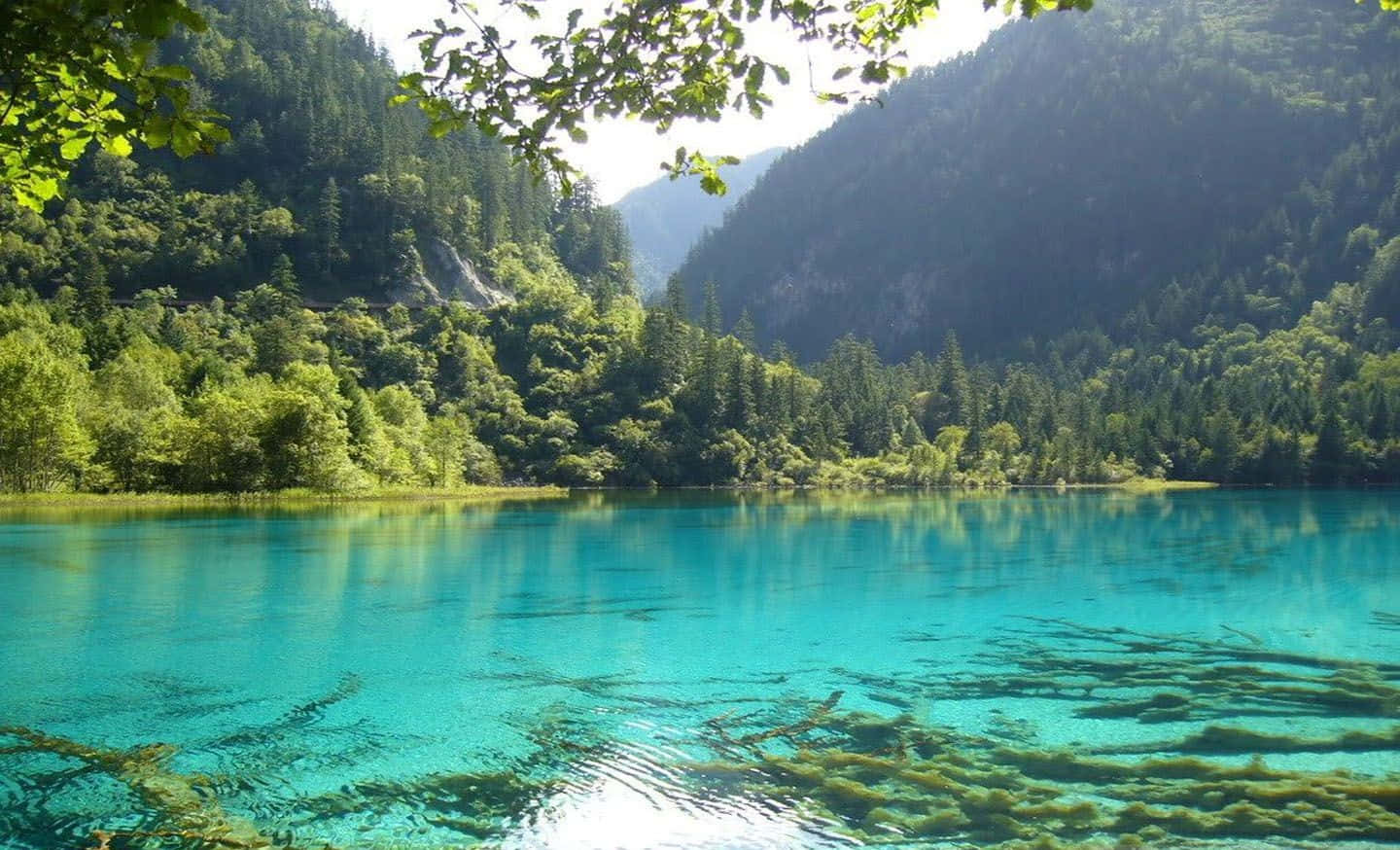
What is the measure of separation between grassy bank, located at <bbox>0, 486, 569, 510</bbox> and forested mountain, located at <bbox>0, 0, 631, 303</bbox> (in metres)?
55.4

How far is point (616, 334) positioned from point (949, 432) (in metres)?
53.8

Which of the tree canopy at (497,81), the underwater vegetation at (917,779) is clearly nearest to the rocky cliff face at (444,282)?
the underwater vegetation at (917,779)

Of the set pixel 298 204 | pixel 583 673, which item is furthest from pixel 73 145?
pixel 298 204

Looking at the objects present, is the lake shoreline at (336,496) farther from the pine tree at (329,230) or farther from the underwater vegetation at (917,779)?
the underwater vegetation at (917,779)

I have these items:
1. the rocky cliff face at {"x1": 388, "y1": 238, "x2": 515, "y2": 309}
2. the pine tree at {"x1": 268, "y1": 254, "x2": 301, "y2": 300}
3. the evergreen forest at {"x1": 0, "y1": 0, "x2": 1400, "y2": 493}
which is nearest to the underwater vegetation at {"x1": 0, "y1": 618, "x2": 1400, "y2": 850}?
the evergreen forest at {"x1": 0, "y1": 0, "x2": 1400, "y2": 493}

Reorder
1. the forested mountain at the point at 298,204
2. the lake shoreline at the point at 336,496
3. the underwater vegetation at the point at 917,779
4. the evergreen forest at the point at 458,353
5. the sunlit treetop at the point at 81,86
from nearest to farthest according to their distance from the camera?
1. the sunlit treetop at the point at 81,86
2. the underwater vegetation at the point at 917,779
3. the lake shoreline at the point at 336,496
4. the evergreen forest at the point at 458,353
5. the forested mountain at the point at 298,204

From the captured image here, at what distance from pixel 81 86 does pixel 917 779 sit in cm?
1065

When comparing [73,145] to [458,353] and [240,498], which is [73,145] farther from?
[458,353]

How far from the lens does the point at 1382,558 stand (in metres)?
40.2

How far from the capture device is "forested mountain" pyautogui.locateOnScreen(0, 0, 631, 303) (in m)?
129

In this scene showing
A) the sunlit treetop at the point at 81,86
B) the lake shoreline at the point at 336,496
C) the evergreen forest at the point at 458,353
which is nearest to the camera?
the sunlit treetop at the point at 81,86

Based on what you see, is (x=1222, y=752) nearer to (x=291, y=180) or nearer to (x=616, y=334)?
(x=616, y=334)

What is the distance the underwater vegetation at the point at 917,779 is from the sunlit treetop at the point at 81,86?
6992 millimetres

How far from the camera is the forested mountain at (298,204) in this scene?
423ft
